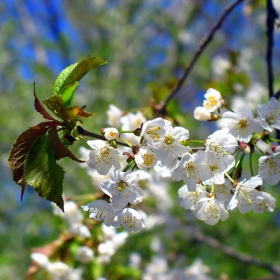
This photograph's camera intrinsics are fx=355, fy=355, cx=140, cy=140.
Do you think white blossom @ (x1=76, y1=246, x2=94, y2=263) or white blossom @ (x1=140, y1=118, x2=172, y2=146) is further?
white blossom @ (x1=76, y1=246, x2=94, y2=263)

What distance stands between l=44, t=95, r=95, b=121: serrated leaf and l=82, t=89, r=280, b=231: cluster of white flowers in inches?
3.3

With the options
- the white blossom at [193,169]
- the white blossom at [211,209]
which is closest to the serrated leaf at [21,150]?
the white blossom at [193,169]

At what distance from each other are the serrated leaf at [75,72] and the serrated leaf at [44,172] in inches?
6.1

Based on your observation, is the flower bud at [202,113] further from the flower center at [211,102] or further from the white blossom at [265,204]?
the white blossom at [265,204]

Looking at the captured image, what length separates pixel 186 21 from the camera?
6.90 metres

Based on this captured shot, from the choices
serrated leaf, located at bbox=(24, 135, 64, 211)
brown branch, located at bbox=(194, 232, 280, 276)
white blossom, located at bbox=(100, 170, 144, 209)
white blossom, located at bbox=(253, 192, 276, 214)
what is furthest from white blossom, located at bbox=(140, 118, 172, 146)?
brown branch, located at bbox=(194, 232, 280, 276)

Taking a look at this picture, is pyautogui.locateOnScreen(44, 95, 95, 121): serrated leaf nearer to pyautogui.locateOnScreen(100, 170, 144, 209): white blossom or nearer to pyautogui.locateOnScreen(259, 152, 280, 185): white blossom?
pyautogui.locateOnScreen(100, 170, 144, 209): white blossom

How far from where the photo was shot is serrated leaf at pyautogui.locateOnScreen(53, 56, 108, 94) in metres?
0.86

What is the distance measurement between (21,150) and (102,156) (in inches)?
7.6

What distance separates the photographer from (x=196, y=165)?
0.86 metres

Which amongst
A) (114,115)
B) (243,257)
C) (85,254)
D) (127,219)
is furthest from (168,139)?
(243,257)

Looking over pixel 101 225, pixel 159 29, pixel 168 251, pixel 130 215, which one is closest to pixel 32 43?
pixel 159 29

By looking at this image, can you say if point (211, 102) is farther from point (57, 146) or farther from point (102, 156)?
point (57, 146)

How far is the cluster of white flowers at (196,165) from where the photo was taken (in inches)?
33.9
